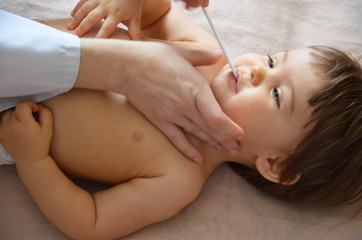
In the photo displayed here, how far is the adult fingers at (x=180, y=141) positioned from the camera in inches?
38.4

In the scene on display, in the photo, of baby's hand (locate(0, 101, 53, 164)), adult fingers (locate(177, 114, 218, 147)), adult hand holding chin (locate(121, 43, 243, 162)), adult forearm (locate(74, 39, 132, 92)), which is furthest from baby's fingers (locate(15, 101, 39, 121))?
adult fingers (locate(177, 114, 218, 147))

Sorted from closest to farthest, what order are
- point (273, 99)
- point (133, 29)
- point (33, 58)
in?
point (33, 58) < point (273, 99) < point (133, 29)

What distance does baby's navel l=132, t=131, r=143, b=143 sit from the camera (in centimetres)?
99

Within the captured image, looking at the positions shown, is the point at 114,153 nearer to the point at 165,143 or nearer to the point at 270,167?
the point at 165,143

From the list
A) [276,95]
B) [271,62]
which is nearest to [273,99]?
[276,95]

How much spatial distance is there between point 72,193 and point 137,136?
0.21 meters

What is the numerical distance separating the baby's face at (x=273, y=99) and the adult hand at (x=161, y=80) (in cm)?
8

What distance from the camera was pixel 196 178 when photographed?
3.41ft

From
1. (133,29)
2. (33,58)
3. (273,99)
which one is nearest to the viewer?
(33,58)

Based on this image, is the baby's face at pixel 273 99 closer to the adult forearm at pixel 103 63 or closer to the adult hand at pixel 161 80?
the adult hand at pixel 161 80

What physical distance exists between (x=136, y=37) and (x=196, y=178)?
406 millimetres

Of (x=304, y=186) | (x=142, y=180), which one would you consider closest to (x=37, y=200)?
(x=142, y=180)

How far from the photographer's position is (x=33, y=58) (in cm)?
86

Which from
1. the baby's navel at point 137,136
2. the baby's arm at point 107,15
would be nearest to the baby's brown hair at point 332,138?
the baby's navel at point 137,136
